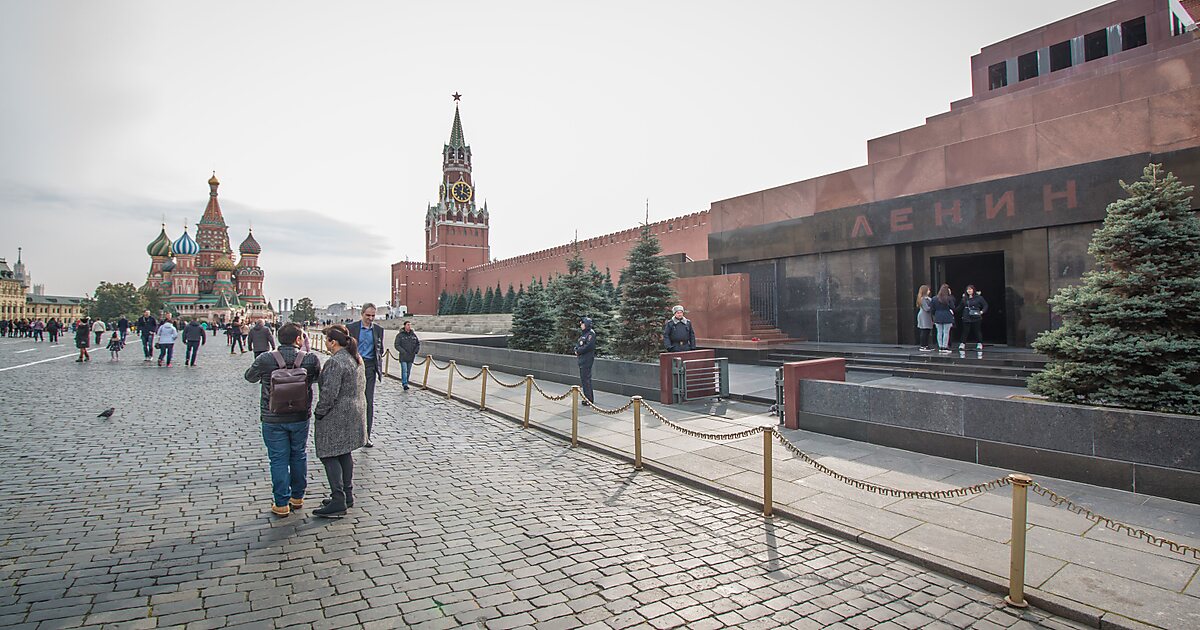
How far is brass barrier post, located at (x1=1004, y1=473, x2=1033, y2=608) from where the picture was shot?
11.1ft

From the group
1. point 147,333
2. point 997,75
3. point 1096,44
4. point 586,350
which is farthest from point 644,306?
point 147,333

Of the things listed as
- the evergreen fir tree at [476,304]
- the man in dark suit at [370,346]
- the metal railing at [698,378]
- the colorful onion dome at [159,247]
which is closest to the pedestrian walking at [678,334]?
the metal railing at [698,378]

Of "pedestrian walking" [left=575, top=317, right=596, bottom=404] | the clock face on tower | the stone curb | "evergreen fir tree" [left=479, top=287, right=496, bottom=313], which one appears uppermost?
the clock face on tower

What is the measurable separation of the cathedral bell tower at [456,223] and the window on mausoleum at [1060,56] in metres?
69.7

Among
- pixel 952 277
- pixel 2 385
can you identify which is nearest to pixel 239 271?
pixel 2 385

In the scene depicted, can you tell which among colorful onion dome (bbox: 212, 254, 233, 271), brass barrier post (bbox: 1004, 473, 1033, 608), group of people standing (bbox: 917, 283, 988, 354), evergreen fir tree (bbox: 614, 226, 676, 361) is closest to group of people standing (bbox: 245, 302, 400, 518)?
brass barrier post (bbox: 1004, 473, 1033, 608)

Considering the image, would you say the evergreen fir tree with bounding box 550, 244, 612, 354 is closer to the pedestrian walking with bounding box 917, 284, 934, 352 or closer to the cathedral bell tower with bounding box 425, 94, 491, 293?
the pedestrian walking with bounding box 917, 284, 934, 352

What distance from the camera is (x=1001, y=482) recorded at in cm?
377

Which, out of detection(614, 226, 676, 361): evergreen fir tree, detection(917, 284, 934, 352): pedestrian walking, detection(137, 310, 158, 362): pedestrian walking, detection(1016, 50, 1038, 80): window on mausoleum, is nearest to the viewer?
detection(917, 284, 934, 352): pedestrian walking

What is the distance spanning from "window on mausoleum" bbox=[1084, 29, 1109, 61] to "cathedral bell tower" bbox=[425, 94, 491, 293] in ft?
231

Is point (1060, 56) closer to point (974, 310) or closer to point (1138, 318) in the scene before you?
point (974, 310)

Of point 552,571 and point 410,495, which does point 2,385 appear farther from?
point 552,571

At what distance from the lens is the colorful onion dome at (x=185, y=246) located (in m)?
89.2

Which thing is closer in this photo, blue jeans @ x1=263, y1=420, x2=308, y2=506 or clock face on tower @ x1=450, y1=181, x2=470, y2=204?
blue jeans @ x1=263, y1=420, x2=308, y2=506
